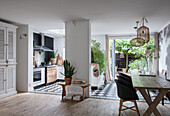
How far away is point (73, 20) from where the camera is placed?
4453mm

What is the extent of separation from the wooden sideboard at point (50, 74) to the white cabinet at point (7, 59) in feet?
5.81

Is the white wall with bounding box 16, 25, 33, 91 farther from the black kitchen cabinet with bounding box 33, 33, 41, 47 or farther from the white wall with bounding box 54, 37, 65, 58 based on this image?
the white wall with bounding box 54, 37, 65, 58

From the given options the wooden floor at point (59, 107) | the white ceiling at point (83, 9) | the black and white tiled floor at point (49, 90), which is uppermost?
the white ceiling at point (83, 9)

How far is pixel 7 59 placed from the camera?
14.4ft

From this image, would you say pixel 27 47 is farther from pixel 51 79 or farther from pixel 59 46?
pixel 59 46

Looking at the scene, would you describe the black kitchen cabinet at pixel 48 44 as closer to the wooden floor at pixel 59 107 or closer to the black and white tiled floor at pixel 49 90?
the black and white tiled floor at pixel 49 90

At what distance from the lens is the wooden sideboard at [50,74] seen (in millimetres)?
6281

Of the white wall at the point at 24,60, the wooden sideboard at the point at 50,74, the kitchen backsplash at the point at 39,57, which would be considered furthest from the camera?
the kitchen backsplash at the point at 39,57

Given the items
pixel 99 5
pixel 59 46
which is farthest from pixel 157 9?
pixel 59 46

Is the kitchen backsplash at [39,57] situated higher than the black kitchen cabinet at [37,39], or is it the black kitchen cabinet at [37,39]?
the black kitchen cabinet at [37,39]

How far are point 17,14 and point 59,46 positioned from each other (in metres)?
4.14

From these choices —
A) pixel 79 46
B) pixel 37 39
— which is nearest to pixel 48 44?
pixel 37 39

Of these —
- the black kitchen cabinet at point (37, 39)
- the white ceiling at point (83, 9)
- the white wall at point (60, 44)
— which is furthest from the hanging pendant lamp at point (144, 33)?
the white wall at point (60, 44)

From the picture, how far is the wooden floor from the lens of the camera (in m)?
3.05
